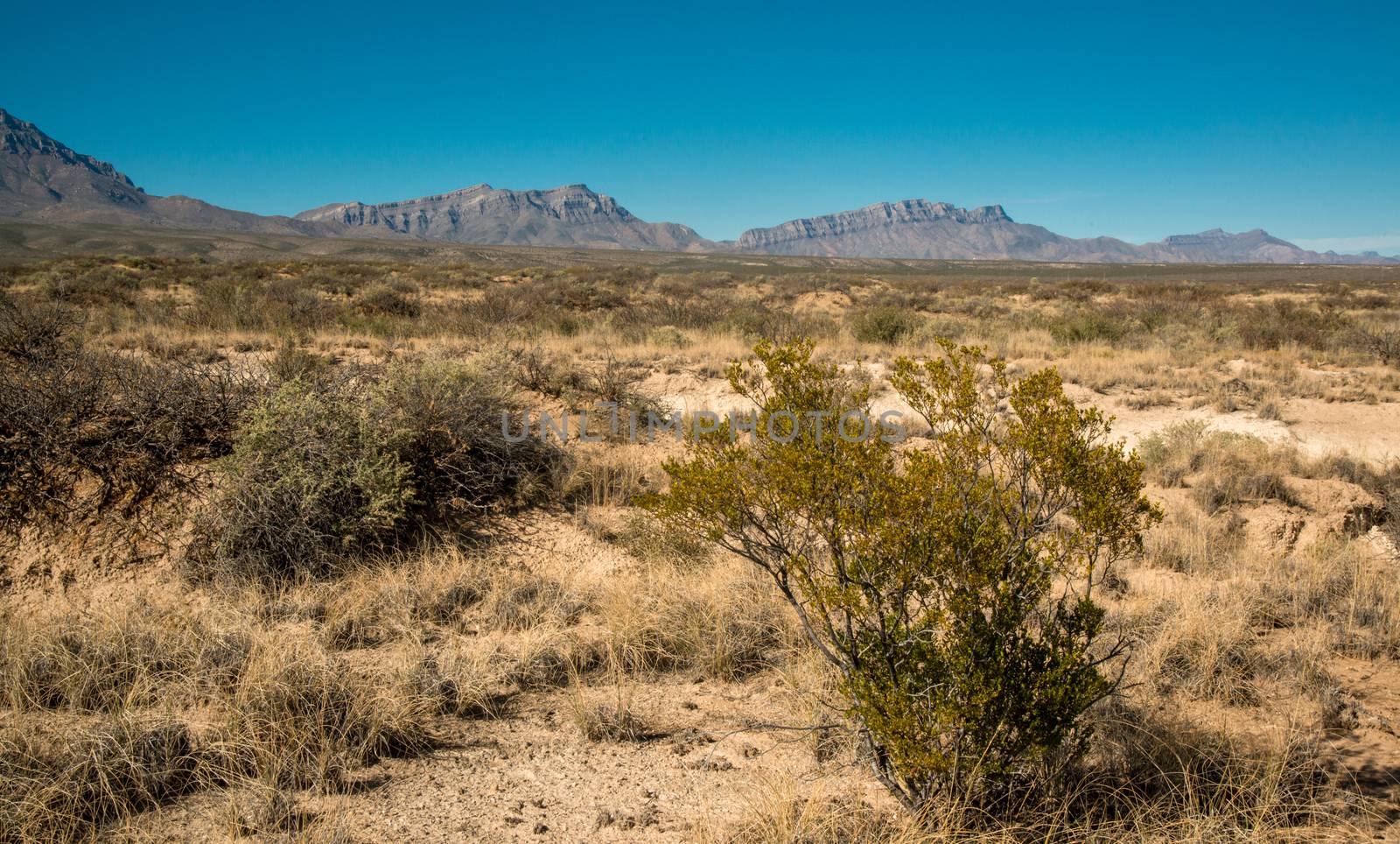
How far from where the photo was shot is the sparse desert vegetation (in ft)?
7.62

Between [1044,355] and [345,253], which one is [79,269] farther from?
[345,253]

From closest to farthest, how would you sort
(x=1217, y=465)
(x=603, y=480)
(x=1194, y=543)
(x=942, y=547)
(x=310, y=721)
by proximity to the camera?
(x=942, y=547), (x=310, y=721), (x=1194, y=543), (x=603, y=480), (x=1217, y=465)

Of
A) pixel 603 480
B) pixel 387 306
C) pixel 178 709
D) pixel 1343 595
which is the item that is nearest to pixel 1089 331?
pixel 1343 595

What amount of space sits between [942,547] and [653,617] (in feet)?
7.38

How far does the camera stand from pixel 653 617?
13.2 feet

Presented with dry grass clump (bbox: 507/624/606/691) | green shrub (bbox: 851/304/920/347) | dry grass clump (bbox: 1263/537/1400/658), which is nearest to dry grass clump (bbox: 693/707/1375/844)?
dry grass clump (bbox: 507/624/606/691)

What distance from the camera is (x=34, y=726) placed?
2729 mm

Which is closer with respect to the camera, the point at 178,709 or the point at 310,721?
the point at 310,721

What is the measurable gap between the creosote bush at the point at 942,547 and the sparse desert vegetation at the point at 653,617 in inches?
0.7

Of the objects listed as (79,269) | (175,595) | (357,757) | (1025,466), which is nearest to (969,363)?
(1025,466)

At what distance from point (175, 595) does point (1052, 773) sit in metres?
5.00

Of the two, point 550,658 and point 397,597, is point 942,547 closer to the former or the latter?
point 550,658

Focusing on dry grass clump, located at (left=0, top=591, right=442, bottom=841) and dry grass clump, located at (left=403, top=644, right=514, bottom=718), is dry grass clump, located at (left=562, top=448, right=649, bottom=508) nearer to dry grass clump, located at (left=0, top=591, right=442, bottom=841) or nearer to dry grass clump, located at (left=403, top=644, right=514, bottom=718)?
dry grass clump, located at (left=403, top=644, right=514, bottom=718)

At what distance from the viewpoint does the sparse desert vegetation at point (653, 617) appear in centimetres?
232
